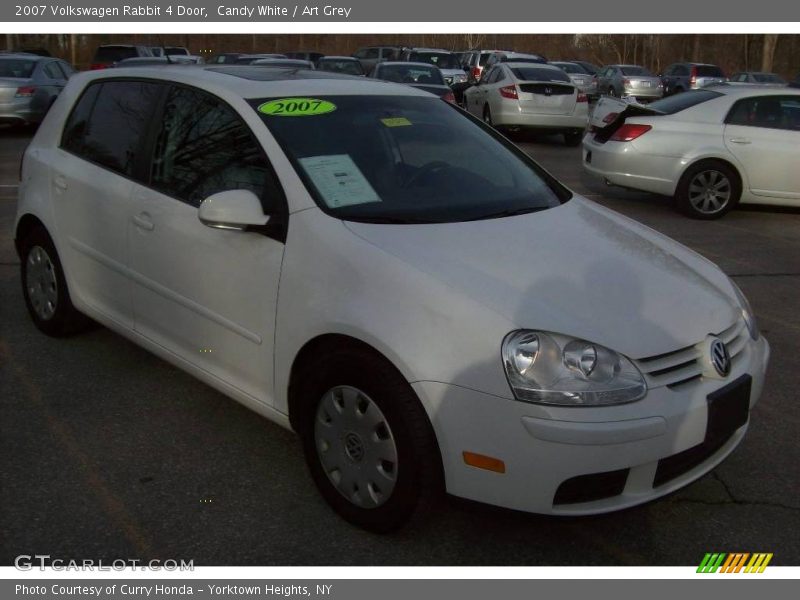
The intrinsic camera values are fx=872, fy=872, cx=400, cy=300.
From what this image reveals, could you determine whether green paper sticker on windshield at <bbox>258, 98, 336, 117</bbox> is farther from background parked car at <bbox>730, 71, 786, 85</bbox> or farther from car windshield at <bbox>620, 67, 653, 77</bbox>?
car windshield at <bbox>620, 67, 653, 77</bbox>

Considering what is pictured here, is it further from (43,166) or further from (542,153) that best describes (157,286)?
(542,153)

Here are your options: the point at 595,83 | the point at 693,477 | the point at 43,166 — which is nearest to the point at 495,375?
the point at 693,477

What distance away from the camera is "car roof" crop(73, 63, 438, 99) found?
3.93m

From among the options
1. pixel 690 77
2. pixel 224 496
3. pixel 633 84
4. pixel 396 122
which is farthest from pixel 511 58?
pixel 224 496

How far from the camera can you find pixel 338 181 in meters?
3.56

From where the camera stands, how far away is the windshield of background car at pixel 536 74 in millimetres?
17141

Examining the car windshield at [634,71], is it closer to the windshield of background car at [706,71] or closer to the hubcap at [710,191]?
the windshield of background car at [706,71]

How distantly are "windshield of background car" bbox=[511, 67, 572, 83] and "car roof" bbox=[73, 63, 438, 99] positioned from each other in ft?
43.2

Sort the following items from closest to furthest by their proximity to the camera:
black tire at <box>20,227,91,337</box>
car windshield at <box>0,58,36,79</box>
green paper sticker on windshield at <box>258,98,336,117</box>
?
green paper sticker on windshield at <box>258,98,336,117</box>
black tire at <box>20,227,91,337</box>
car windshield at <box>0,58,36,79</box>

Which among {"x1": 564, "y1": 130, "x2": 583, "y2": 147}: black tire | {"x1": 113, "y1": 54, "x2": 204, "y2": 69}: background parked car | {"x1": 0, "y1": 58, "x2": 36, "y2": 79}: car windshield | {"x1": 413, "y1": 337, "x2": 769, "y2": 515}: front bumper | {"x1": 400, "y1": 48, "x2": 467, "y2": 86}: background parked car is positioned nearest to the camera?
{"x1": 413, "y1": 337, "x2": 769, "y2": 515}: front bumper

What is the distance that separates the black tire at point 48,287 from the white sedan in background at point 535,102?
12670 mm

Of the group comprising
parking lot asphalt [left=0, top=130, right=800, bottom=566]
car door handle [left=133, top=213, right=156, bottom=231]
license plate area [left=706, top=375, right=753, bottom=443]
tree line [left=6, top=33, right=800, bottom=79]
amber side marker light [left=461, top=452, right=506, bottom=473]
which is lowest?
parking lot asphalt [left=0, top=130, right=800, bottom=566]

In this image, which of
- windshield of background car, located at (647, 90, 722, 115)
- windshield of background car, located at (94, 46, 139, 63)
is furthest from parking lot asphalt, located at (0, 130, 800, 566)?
windshield of background car, located at (94, 46, 139, 63)

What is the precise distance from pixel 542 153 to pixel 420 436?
13.9 m
